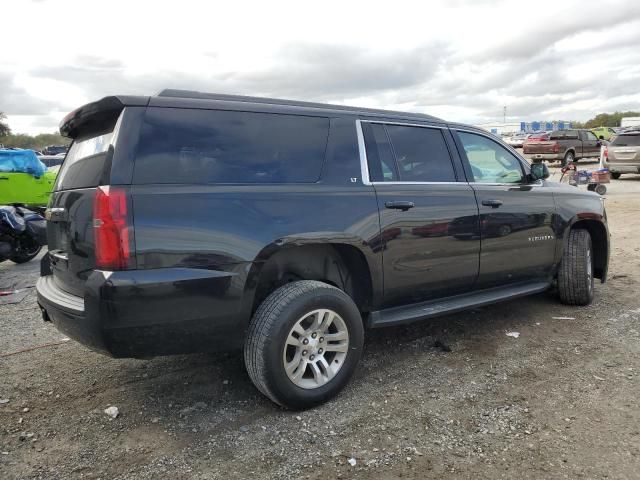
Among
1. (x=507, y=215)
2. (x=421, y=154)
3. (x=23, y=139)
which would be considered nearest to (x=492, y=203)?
(x=507, y=215)

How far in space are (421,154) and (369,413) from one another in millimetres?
1971

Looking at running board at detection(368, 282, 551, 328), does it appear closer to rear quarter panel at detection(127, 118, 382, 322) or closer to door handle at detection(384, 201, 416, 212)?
rear quarter panel at detection(127, 118, 382, 322)

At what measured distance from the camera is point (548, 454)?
2639mm

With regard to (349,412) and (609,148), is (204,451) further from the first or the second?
(609,148)

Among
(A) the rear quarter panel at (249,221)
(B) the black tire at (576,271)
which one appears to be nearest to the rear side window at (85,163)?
(A) the rear quarter panel at (249,221)

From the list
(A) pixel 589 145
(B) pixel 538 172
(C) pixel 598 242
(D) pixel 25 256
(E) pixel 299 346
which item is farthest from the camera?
(A) pixel 589 145

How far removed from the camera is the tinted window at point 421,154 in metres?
3.82

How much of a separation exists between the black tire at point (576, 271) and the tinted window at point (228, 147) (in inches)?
115

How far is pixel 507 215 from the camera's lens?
4.29 meters

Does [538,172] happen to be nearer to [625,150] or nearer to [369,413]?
[369,413]

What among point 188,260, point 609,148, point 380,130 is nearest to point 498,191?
point 380,130

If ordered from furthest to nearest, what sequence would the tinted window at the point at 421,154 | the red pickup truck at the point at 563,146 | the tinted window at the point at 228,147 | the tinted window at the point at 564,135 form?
the tinted window at the point at 564,135 < the red pickup truck at the point at 563,146 < the tinted window at the point at 421,154 < the tinted window at the point at 228,147

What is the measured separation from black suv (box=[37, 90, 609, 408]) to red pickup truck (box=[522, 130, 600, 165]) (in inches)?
890

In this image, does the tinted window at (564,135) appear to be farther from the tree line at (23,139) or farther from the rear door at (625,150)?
the tree line at (23,139)
